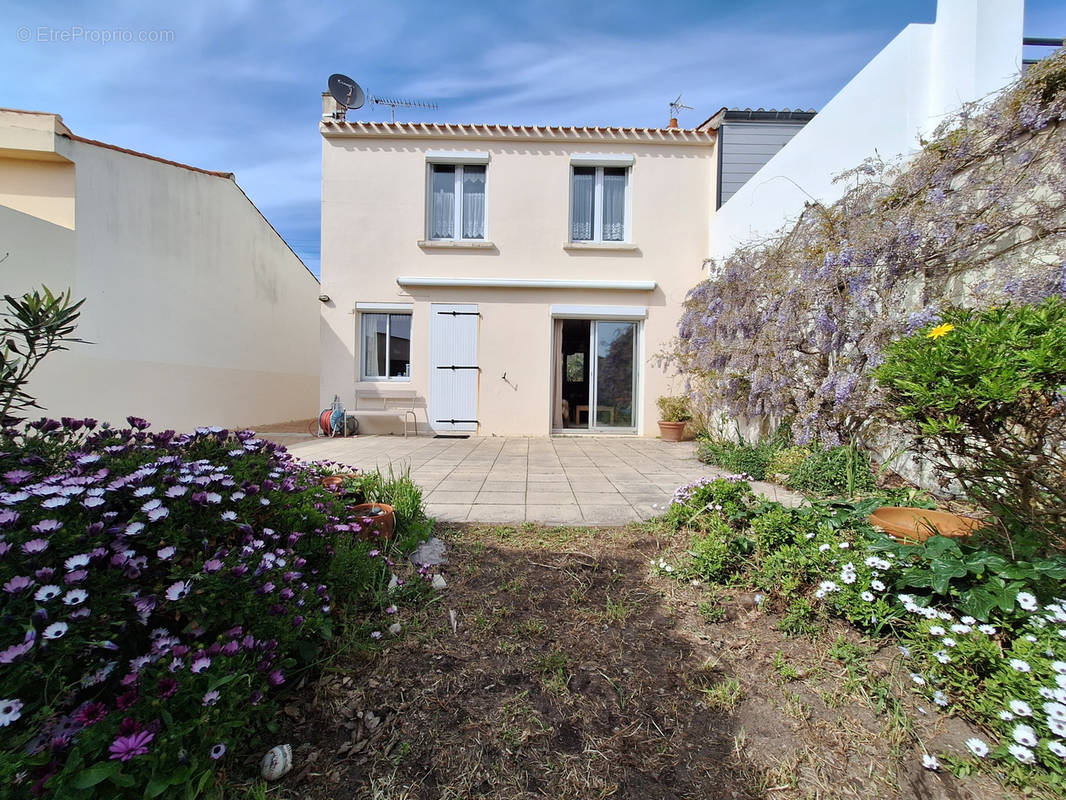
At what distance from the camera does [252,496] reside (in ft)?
4.49

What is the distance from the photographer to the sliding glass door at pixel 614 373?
24.9ft

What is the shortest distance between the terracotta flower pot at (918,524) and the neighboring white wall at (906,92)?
9.68ft

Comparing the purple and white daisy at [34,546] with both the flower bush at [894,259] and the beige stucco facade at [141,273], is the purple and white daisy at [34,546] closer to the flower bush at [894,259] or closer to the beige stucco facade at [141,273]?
the flower bush at [894,259]

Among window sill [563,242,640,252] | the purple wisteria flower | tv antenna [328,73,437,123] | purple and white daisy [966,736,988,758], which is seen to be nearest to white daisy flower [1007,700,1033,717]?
purple and white daisy [966,736,988,758]

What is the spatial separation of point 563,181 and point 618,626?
23.9 feet

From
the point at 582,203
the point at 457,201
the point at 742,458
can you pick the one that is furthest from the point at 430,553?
the point at 582,203

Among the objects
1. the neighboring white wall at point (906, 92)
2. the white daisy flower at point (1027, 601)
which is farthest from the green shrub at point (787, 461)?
the white daisy flower at point (1027, 601)

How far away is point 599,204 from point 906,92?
4615mm

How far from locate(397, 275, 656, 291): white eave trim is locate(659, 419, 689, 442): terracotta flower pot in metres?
2.28

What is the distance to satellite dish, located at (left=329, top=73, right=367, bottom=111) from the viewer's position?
24.3 ft

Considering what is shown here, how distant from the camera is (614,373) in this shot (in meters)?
7.61

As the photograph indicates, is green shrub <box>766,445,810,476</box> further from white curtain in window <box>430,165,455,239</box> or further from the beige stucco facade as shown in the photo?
the beige stucco facade

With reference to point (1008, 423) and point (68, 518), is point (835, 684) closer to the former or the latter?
point (1008, 423)

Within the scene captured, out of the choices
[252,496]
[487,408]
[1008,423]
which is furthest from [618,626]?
[487,408]
